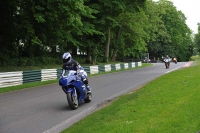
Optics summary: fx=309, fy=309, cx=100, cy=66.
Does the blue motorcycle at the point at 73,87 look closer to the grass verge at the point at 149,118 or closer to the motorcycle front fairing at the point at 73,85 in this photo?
the motorcycle front fairing at the point at 73,85

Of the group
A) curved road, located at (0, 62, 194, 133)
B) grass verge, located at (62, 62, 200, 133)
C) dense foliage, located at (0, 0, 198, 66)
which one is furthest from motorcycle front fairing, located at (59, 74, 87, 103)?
dense foliage, located at (0, 0, 198, 66)

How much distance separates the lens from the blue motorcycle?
968 centimetres

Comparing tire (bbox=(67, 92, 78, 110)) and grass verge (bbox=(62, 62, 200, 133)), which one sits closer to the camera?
grass verge (bbox=(62, 62, 200, 133))

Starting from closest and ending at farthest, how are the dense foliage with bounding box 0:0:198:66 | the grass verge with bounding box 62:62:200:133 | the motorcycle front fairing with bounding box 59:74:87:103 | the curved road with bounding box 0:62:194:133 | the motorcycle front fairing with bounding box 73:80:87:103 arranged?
the grass verge with bounding box 62:62:200:133, the curved road with bounding box 0:62:194:133, the motorcycle front fairing with bounding box 59:74:87:103, the motorcycle front fairing with bounding box 73:80:87:103, the dense foliage with bounding box 0:0:198:66

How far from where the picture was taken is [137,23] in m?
49.6

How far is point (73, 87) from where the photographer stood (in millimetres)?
9984

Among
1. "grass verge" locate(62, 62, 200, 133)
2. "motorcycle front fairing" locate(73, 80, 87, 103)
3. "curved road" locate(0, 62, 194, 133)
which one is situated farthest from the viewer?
"motorcycle front fairing" locate(73, 80, 87, 103)

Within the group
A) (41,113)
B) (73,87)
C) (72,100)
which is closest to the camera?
(41,113)

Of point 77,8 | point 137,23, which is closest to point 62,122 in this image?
→ point 77,8

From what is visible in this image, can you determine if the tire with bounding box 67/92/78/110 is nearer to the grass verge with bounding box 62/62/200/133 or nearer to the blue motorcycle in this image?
the blue motorcycle

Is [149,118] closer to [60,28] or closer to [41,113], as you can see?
[41,113]

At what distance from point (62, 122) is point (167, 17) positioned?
8208 cm

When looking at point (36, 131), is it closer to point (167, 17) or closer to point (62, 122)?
point (62, 122)

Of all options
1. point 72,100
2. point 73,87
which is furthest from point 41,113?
point 73,87
